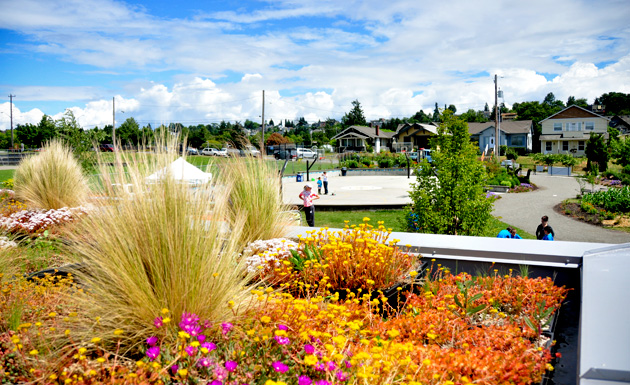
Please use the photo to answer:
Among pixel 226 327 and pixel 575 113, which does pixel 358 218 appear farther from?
pixel 575 113

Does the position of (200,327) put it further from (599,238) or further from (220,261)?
(599,238)

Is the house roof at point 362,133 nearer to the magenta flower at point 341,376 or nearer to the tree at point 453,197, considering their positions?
the tree at point 453,197

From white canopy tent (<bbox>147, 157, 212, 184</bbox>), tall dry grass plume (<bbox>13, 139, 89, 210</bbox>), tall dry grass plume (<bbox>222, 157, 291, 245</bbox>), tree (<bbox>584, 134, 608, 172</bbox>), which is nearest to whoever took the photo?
white canopy tent (<bbox>147, 157, 212, 184</bbox>)

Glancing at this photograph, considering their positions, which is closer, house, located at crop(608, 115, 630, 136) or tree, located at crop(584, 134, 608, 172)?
tree, located at crop(584, 134, 608, 172)

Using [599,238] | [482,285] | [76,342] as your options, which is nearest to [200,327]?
[76,342]

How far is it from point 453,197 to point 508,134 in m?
63.5

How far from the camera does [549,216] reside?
1533 cm

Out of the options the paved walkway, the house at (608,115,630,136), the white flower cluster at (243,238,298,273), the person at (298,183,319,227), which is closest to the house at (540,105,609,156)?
the house at (608,115,630,136)

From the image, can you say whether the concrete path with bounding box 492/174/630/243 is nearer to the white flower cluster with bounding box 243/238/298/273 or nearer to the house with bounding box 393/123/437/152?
the white flower cluster with bounding box 243/238/298/273

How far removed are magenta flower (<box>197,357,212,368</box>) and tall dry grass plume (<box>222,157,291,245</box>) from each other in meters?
2.95

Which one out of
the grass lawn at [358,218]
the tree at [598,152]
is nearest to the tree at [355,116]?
the tree at [598,152]

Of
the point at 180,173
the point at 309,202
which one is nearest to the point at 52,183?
the point at 309,202

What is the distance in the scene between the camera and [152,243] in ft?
9.30

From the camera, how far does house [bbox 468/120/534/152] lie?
210 feet
